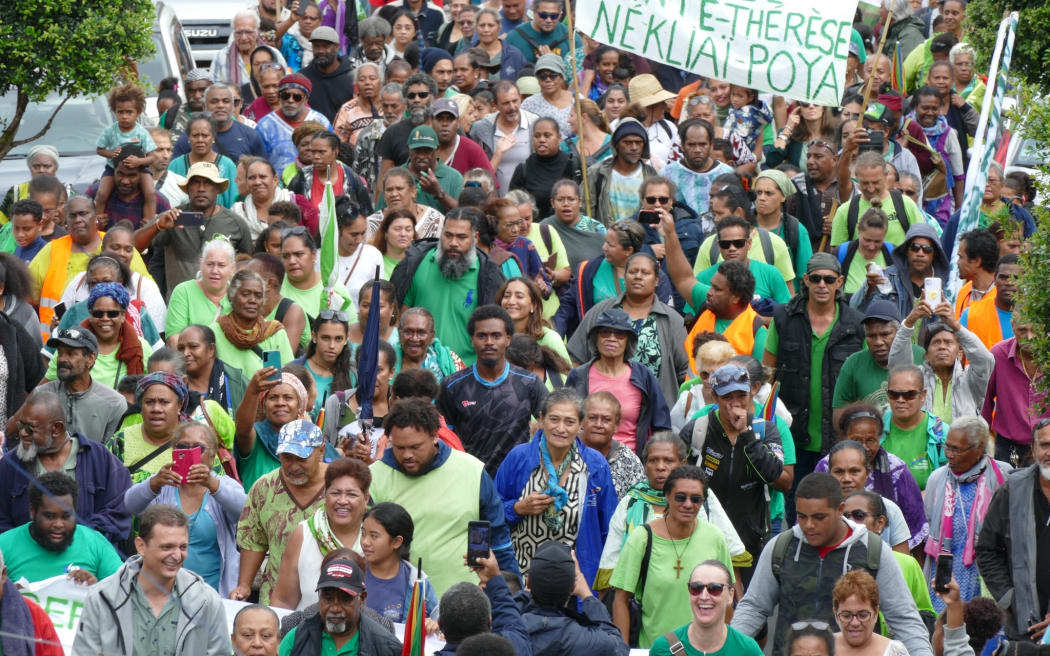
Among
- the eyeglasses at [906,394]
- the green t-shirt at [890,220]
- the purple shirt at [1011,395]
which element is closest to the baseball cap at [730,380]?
Answer: the eyeglasses at [906,394]

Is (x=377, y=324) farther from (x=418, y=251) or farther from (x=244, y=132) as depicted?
(x=244, y=132)

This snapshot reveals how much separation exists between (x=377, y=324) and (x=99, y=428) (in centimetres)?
165

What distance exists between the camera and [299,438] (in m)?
10.2

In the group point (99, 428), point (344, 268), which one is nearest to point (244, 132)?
point (344, 268)

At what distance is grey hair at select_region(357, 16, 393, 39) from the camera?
66.0ft

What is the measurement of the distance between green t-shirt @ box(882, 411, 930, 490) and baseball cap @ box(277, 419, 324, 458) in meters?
3.48

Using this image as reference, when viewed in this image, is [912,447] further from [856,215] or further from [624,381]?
[856,215]

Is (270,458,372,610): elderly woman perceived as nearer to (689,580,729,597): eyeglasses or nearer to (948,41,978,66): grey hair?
(689,580,729,597): eyeglasses

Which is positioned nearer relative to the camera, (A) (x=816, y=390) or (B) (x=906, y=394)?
(B) (x=906, y=394)

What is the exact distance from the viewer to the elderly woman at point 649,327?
42.4 ft

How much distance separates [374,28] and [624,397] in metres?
8.98

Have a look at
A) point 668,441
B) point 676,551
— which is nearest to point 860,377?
point 668,441

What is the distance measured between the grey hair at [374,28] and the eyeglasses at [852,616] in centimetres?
1222

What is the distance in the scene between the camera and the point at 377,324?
37.1 ft
